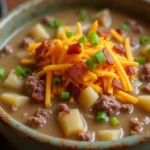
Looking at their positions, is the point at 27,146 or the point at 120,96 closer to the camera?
the point at 27,146

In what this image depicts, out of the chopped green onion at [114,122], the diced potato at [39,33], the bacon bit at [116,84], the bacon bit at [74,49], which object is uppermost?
the diced potato at [39,33]

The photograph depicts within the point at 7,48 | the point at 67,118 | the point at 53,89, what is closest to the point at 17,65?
the point at 7,48

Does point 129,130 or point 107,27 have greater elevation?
point 107,27

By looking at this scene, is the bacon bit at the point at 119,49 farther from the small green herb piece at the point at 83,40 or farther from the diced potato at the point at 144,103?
the diced potato at the point at 144,103

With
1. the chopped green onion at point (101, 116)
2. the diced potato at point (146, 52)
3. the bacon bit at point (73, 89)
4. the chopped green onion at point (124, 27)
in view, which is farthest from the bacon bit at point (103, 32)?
the chopped green onion at point (101, 116)

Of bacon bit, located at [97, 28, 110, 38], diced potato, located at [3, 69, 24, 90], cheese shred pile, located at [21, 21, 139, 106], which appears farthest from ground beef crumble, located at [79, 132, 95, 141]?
bacon bit, located at [97, 28, 110, 38]

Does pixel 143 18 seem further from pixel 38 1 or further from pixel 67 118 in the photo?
pixel 67 118

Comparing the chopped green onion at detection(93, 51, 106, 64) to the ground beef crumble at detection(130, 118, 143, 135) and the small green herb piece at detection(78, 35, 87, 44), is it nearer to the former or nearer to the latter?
the small green herb piece at detection(78, 35, 87, 44)

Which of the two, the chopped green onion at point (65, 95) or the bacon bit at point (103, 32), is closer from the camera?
the chopped green onion at point (65, 95)
